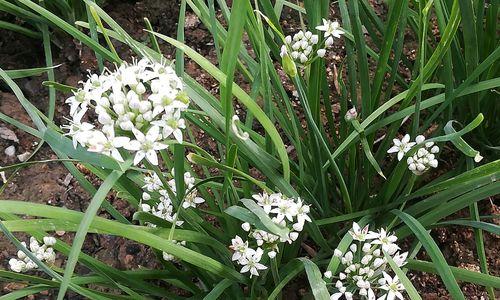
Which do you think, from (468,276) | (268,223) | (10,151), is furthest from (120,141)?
(10,151)

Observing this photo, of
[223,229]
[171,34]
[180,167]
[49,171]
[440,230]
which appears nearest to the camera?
[180,167]

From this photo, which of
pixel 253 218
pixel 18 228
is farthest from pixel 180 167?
pixel 18 228

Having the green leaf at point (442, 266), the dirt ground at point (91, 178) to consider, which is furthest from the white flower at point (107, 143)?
the dirt ground at point (91, 178)

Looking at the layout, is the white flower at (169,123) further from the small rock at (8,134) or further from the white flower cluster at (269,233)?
the small rock at (8,134)

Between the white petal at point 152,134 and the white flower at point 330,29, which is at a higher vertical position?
the white flower at point 330,29

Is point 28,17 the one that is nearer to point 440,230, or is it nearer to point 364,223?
point 364,223

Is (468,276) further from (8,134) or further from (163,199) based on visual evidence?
(8,134)

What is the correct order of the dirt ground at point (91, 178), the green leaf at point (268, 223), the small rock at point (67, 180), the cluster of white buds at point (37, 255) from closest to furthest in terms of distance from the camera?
the green leaf at point (268, 223) < the cluster of white buds at point (37, 255) < the dirt ground at point (91, 178) < the small rock at point (67, 180)
